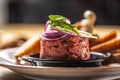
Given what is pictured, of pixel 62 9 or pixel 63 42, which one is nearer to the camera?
pixel 63 42

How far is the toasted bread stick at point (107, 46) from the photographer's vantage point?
115 cm

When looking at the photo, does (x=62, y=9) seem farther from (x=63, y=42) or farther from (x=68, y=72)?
(x=68, y=72)

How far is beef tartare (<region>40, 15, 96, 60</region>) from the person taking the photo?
3.12 feet

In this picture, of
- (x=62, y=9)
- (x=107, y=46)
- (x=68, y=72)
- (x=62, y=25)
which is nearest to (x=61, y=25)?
(x=62, y=25)

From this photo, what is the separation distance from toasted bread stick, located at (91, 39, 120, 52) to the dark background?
10.4 feet

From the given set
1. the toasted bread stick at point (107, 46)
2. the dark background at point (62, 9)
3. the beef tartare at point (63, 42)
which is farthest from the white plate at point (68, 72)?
the dark background at point (62, 9)

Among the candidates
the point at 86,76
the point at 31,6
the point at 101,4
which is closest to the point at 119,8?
the point at 101,4

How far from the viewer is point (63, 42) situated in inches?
37.5

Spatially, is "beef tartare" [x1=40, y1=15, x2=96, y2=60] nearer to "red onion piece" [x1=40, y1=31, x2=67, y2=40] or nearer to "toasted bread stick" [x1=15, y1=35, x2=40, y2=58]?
"red onion piece" [x1=40, y1=31, x2=67, y2=40]

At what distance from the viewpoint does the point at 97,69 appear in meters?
0.85

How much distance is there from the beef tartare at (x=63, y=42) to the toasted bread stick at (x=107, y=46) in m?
0.20

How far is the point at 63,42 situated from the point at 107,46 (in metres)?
0.24

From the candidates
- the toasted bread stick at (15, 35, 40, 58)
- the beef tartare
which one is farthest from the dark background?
the beef tartare

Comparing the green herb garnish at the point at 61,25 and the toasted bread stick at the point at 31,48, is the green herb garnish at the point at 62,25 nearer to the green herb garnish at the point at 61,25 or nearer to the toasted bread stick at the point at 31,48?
the green herb garnish at the point at 61,25
